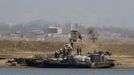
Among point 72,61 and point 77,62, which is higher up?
point 72,61

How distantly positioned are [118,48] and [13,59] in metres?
23.1

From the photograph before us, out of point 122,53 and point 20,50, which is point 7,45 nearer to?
point 20,50

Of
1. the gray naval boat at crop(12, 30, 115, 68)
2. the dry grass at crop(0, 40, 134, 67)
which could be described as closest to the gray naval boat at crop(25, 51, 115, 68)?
the gray naval boat at crop(12, 30, 115, 68)

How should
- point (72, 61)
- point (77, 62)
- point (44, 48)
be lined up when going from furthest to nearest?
1. point (44, 48)
2. point (77, 62)
3. point (72, 61)

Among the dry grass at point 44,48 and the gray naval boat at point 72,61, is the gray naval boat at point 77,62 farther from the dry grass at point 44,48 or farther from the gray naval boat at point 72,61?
the dry grass at point 44,48

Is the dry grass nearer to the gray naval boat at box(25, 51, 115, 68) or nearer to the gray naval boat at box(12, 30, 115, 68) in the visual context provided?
the gray naval boat at box(12, 30, 115, 68)

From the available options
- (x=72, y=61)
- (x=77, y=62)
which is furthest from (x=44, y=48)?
(x=72, y=61)

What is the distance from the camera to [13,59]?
10838 centimetres

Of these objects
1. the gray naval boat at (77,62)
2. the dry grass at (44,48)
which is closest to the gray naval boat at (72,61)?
the gray naval boat at (77,62)

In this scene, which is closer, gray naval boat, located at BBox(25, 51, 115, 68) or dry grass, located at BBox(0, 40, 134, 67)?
gray naval boat, located at BBox(25, 51, 115, 68)

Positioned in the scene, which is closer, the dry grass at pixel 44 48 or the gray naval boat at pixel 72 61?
the gray naval boat at pixel 72 61

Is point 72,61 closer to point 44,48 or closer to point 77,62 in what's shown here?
point 77,62

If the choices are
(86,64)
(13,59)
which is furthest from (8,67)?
(86,64)

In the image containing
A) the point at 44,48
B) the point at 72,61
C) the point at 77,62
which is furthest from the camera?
the point at 44,48
